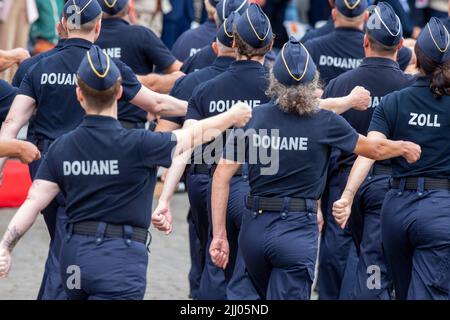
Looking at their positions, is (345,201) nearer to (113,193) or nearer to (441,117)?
(441,117)

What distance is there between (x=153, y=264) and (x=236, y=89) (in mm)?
3380

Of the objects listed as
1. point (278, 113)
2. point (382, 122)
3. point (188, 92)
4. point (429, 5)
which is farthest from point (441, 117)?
point (429, 5)

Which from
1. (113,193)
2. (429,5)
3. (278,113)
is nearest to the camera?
(113,193)

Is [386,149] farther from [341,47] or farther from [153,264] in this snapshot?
[153,264]

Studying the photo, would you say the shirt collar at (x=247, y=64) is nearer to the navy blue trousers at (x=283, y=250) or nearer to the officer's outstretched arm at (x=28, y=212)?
the navy blue trousers at (x=283, y=250)

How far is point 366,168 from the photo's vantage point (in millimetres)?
9469

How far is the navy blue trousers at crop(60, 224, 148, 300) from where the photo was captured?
812 centimetres

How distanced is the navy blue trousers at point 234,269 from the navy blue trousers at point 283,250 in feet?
0.96

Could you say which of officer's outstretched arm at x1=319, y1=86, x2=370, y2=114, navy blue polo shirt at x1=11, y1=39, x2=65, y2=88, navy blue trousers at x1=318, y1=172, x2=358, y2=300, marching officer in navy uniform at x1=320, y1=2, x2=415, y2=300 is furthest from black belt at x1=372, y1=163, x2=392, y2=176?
navy blue polo shirt at x1=11, y1=39, x2=65, y2=88

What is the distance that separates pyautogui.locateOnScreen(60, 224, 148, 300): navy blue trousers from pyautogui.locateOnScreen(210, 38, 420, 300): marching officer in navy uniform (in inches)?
39.3

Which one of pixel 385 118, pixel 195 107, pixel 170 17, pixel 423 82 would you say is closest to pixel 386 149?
pixel 385 118

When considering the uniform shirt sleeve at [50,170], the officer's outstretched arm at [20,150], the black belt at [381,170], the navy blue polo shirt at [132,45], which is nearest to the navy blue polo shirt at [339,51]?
the navy blue polo shirt at [132,45]
